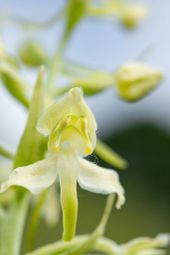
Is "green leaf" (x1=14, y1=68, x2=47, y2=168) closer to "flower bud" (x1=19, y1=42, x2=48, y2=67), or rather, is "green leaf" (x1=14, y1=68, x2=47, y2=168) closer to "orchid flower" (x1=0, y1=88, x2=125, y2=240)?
"orchid flower" (x1=0, y1=88, x2=125, y2=240)

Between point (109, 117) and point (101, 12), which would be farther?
point (109, 117)

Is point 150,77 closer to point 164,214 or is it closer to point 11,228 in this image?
point 11,228

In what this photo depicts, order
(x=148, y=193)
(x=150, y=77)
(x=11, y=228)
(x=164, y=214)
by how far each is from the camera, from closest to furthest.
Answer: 1. (x=11, y=228)
2. (x=150, y=77)
3. (x=164, y=214)
4. (x=148, y=193)

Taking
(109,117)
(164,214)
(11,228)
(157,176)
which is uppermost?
(109,117)

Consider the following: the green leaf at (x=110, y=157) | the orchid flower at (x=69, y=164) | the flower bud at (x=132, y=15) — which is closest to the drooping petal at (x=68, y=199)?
the orchid flower at (x=69, y=164)

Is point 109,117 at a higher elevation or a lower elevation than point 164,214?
higher

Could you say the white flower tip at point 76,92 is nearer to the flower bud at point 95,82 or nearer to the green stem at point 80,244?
the green stem at point 80,244

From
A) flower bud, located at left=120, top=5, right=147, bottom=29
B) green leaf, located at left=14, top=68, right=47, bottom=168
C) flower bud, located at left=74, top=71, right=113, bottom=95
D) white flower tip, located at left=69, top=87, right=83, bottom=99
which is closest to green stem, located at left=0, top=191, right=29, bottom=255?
green leaf, located at left=14, top=68, right=47, bottom=168

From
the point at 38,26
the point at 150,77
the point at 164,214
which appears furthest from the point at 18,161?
the point at 164,214
